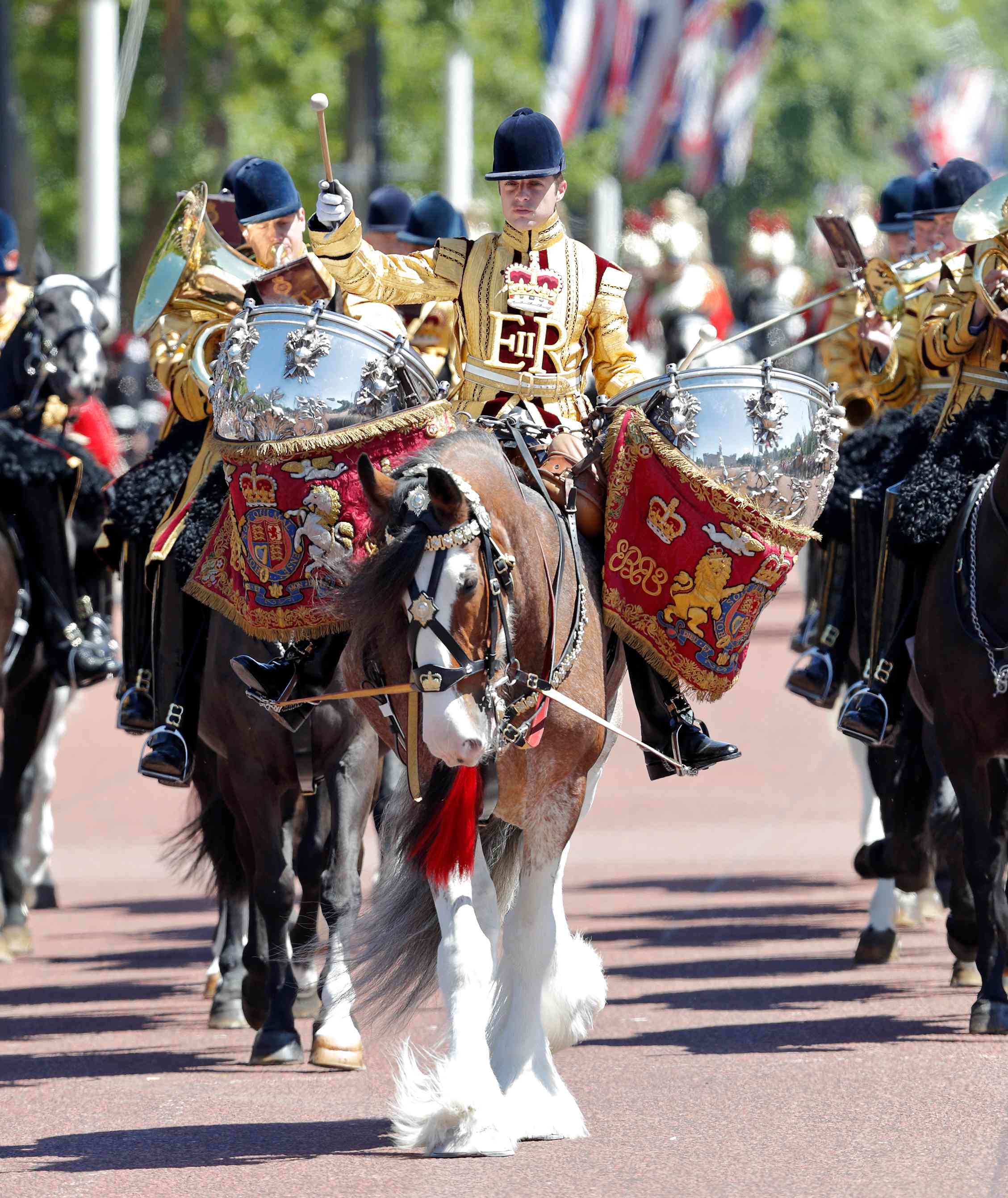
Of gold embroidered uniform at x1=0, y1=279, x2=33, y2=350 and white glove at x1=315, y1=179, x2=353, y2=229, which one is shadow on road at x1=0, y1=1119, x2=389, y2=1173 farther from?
gold embroidered uniform at x1=0, y1=279, x2=33, y2=350

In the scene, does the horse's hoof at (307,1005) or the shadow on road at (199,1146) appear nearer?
the shadow on road at (199,1146)

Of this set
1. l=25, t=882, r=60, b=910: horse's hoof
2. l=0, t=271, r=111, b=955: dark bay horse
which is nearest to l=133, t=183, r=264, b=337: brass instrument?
l=0, t=271, r=111, b=955: dark bay horse

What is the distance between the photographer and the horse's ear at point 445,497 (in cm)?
664

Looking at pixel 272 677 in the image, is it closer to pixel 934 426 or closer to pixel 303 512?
pixel 303 512

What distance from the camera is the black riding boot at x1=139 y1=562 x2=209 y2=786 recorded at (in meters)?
8.93

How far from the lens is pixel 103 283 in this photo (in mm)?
12289

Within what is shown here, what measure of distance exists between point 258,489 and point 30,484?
373 centimetres

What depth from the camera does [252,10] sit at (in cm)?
2909

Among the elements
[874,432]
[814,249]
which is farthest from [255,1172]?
[814,249]

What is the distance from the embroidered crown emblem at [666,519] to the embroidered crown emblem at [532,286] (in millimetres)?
750

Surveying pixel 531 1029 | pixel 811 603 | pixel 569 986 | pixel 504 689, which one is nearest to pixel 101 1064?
pixel 569 986

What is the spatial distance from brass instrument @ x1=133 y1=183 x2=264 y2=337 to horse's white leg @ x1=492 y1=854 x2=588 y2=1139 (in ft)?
9.85

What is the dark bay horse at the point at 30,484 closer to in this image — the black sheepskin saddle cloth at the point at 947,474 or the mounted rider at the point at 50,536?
the mounted rider at the point at 50,536

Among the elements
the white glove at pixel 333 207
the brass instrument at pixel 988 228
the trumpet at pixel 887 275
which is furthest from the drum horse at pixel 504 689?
the brass instrument at pixel 988 228
